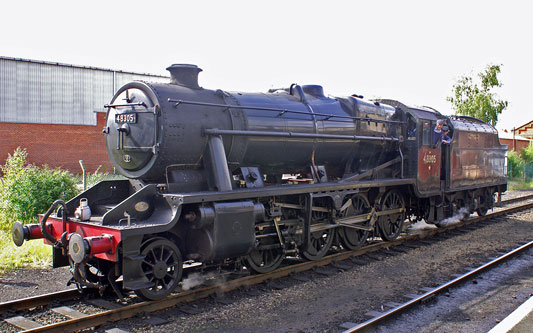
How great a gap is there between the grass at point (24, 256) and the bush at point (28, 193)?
159 centimetres

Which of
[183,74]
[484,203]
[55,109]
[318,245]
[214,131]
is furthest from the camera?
[55,109]

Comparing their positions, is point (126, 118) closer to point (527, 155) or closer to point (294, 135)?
point (294, 135)

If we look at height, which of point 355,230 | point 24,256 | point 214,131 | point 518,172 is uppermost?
point 214,131

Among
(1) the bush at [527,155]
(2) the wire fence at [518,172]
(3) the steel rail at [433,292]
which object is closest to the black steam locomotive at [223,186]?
(3) the steel rail at [433,292]

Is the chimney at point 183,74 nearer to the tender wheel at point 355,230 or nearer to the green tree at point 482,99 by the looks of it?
the tender wheel at point 355,230

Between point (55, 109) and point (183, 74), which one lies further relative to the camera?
point (55, 109)

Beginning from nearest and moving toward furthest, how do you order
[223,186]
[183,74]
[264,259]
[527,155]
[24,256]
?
[223,186] < [183,74] < [264,259] < [24,256] < [527,155]

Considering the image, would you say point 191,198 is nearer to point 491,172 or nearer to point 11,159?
point 11,159

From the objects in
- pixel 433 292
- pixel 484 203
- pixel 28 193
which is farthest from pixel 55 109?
pixel 433 292

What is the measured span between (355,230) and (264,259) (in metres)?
2.63

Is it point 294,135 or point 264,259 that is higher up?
point 294,135

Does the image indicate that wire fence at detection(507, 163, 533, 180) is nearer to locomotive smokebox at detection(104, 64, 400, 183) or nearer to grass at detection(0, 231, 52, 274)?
locomotive smokebox at detection(104, 64, 400, 183)

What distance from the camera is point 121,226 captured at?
5.74 metres

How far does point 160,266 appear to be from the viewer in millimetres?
5922
